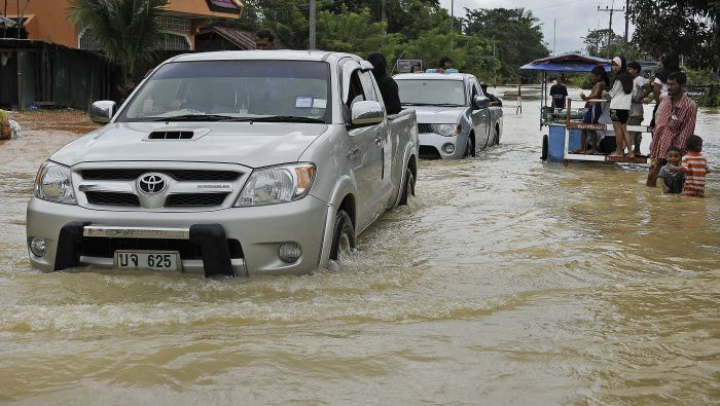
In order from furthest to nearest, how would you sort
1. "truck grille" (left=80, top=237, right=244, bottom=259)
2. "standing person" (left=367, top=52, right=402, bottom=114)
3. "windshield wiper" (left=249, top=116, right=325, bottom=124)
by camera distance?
"standing person" (left=367, top=52, right=402, bottom=114) → "windshield wiper" (left=249, top=116, right=325, bottom=124) → "truck grille" (left=80, top=237, right=244, bottom=259)

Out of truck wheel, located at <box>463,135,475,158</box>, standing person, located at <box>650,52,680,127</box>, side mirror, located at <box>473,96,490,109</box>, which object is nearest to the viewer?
standing person, located at <box>650,52,680,127</box>

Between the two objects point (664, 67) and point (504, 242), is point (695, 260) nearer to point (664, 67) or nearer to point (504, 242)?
point (504, 242)

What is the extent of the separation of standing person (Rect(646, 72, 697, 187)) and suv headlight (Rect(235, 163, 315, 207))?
6876 mm

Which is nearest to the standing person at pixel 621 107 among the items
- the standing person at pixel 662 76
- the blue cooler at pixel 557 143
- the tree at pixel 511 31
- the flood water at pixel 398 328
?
the standing person at pixel 662 76

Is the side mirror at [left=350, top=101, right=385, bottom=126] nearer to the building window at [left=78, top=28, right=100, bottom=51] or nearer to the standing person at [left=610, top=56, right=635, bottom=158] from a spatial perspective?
the standing person at [left=610, top=56, right=635, bottom=158]

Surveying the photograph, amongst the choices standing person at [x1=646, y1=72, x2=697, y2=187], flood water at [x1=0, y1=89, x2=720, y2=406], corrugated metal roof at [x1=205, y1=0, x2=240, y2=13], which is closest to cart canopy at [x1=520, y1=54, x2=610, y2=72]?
standing person at [x1=646, y1=72, x2=697, y2=187]

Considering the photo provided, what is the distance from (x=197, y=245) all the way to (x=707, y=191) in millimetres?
8354

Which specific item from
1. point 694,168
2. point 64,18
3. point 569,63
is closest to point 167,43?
point 64,18

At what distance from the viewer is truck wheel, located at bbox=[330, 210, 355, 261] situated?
19.2 ft

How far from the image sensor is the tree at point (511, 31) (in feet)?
363

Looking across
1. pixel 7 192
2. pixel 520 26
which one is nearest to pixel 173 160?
pixel 7 192

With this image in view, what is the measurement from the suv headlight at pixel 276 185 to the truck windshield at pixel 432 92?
10.2 meters

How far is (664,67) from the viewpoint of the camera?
14125 millimetres

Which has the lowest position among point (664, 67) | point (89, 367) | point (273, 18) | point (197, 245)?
point (89, 367)
